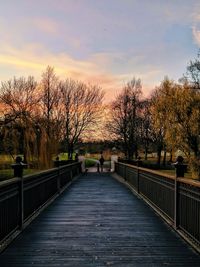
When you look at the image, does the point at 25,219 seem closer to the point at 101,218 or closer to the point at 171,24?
the point at 101,218

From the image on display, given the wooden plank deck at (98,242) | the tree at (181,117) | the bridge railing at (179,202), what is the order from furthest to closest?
1. the tree at (181,117)
2. the bridge railing at (179,202)
3. the wooden plank deck at (98,242)

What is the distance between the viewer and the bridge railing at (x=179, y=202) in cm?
730

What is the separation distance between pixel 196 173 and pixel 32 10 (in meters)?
23.4

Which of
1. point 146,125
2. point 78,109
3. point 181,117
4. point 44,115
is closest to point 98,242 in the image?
point 181,117

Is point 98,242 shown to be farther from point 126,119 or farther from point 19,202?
point 126,119

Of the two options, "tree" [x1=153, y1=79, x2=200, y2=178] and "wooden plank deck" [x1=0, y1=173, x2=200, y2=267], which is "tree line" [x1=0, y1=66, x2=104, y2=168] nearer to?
"tree" [x1=153, y1=79, x2=200, y2=178]

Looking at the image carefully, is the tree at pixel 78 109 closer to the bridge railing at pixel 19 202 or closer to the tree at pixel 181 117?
the tree at pixel 181 117

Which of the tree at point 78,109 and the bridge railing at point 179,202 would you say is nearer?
the bridge railing at point 179,202

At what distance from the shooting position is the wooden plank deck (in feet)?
21.0

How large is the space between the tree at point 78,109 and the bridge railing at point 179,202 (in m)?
44.2

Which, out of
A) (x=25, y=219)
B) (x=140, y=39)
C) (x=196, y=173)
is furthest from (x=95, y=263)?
(x=196, y=173)

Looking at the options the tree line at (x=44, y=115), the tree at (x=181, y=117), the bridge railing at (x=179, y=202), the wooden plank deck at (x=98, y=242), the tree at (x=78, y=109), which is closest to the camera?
the wooden plank deck at (x=98, y=242)

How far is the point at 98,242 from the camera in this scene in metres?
7.61

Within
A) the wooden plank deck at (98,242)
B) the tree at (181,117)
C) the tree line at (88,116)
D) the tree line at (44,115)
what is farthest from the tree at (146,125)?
the wooden plank deck at (98,242)
